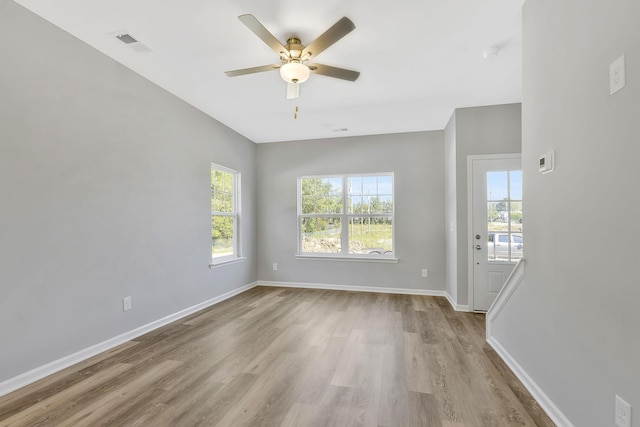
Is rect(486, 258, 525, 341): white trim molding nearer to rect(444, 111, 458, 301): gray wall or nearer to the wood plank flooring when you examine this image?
the wood plank flooring

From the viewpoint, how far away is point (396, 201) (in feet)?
16.9

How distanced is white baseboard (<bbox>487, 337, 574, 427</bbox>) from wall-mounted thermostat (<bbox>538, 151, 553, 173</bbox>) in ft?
4.65

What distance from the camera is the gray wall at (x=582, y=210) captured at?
4.11 feet

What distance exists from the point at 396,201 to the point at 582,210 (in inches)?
141

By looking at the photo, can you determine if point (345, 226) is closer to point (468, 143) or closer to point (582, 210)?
point (468, 143)

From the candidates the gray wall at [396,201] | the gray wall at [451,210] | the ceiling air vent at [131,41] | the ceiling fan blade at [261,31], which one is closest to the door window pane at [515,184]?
the gray wall at [451,210]

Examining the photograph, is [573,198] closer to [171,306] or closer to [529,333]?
[529,333]

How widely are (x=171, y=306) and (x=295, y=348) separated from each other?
5.62 feet

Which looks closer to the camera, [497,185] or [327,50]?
[327,50]

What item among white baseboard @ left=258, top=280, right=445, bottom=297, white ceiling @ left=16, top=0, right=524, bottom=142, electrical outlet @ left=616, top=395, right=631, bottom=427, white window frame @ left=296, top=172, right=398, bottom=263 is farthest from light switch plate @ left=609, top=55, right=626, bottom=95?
white baseboard @ left=258, top=280, right=445, bottom=297

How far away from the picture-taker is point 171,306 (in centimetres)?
365

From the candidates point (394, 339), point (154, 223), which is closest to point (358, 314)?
point (394, 339)

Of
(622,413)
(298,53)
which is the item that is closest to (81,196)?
(298,53)

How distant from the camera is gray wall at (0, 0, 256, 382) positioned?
218 centimetres
